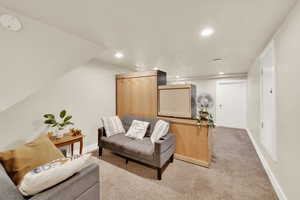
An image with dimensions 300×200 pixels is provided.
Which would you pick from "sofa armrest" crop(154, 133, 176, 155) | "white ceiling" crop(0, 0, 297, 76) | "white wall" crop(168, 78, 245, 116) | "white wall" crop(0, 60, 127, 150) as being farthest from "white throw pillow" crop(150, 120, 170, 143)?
"white wall" crop(168, 78, 245, 116)

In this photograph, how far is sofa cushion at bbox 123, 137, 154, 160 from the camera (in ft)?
6.57

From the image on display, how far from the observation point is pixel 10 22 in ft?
4.27

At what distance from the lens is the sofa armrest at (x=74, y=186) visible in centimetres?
83

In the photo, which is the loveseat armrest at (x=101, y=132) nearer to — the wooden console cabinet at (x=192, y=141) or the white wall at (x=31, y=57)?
the white wall at (x=31, y=57)

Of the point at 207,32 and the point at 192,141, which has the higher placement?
the point at 207,32

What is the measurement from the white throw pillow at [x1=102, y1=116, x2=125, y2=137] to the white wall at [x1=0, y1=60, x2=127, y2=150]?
22.4 inches

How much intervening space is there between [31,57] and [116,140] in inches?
72.2

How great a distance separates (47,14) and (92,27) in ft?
1.58

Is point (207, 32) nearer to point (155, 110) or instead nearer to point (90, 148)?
point (155, 110)

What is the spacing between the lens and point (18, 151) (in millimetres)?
1146

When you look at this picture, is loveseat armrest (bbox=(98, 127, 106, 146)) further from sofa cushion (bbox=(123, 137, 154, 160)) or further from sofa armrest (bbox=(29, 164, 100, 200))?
sofa armrest (bbox=(29, 164, 100, 200))

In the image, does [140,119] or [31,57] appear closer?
[31,57]

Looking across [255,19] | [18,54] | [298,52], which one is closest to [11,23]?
[18,54]

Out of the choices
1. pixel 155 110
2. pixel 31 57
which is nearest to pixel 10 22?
pixel 31 57
